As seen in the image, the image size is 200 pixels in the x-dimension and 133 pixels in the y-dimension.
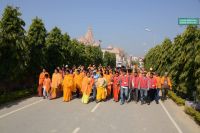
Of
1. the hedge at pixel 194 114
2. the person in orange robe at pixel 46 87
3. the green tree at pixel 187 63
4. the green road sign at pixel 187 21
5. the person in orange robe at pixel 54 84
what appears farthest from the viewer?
the green road sign at pixel 187 21

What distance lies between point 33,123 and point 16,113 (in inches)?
101

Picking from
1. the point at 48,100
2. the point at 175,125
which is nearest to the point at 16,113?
the point at 48,100

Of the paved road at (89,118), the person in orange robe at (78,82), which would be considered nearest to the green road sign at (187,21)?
the paved road at (89,118)

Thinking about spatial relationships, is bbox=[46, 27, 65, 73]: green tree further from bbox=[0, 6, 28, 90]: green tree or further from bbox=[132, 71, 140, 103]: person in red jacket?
bbox=[132, 71, 140, 103]: person in red jacket

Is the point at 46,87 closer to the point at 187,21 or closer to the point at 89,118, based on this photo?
the point at 89,118

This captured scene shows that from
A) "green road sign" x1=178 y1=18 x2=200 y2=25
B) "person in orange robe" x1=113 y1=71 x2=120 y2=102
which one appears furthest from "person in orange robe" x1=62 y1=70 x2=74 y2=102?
"green road sign" x1=178 y1=18 x2=200 y2=25

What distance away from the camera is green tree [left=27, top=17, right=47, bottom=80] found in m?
26.1

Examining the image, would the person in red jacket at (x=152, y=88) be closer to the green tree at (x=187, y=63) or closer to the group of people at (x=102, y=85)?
the group of people at (x=102, y=85)

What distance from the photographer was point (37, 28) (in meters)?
27.0

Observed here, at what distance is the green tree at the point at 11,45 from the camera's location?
68.3 ft

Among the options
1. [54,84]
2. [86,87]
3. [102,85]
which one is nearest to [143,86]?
[102,85]

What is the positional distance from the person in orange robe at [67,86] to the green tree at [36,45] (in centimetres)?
508

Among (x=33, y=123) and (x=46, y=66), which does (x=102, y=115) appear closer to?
(x=33, y=123)

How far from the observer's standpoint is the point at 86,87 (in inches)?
822
